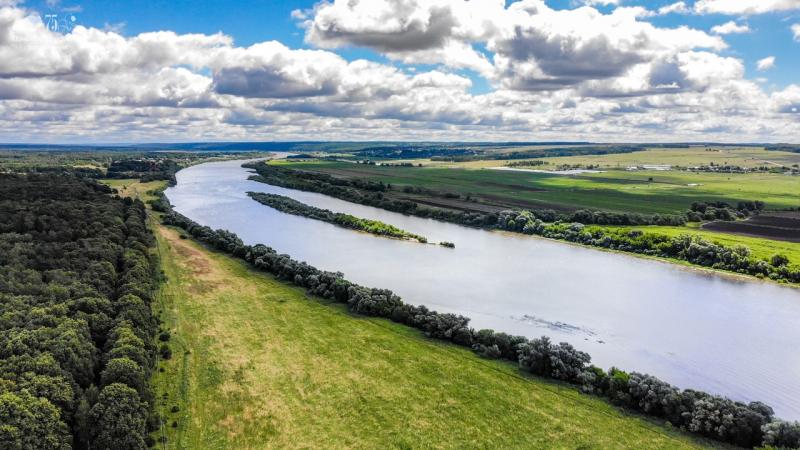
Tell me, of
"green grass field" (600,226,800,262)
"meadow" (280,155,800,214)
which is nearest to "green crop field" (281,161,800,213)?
"meadow" (280,155,800,214)

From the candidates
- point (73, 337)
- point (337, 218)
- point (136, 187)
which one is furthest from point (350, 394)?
point (136, 187)

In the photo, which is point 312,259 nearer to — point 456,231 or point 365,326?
point 365,326

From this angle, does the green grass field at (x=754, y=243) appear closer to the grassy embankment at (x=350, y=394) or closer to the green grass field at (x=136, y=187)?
the grassy embankment at (x=350, y=394)

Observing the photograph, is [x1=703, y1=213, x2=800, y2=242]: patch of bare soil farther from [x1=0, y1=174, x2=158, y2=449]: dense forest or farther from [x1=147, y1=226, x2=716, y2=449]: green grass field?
[x1=0, y1=174, x2=158, y2=449]: dense forest

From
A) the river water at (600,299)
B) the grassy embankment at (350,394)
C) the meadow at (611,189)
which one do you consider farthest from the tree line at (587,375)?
the meadow at (611,189)

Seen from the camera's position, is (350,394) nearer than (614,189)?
Yes

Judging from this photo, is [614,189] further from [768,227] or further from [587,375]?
[587,375]
